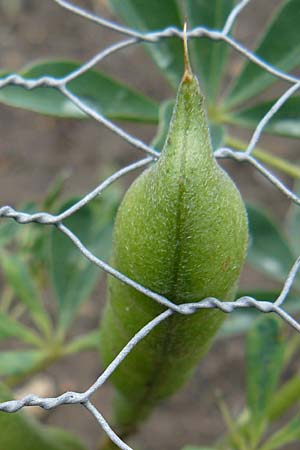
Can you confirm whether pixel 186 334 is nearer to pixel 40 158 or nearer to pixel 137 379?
pixel 137 379

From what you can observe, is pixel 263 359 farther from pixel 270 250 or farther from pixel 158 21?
pixel 158 21

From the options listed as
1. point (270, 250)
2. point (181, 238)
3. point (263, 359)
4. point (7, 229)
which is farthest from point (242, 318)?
point (181, 238)

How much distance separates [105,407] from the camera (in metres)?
1.32

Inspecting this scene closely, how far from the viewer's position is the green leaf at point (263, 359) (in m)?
0.76

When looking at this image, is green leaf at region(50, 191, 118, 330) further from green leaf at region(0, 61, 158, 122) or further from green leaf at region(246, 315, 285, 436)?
green leaf at region(246, 315, 285, 436)

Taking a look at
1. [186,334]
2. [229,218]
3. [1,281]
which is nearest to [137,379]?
[186,334]

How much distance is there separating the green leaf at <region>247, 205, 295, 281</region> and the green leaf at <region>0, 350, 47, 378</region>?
0.96 ft

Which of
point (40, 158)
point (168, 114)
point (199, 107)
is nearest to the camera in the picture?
point (199, 107)

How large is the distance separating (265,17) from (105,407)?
3.37 ft

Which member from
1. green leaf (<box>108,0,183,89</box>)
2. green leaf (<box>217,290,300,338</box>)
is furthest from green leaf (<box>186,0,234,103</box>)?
green leaf (<box>217,290,300,338</box>)

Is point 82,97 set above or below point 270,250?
above

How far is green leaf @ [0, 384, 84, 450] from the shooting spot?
64 centimetres

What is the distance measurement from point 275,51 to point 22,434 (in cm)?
50

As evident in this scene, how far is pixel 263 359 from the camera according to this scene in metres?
0.77
